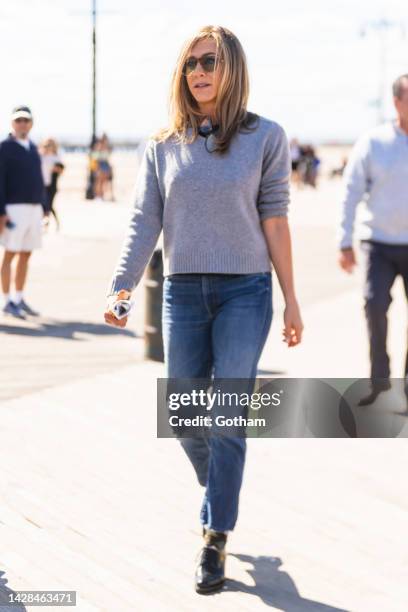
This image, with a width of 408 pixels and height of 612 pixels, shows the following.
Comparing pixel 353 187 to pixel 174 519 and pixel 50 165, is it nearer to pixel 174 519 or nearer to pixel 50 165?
pixel 174 519

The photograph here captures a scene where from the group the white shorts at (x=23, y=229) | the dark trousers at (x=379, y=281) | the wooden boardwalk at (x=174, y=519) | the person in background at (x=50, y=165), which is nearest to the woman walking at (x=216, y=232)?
the wooden boardwalk at (x=174, y=519)

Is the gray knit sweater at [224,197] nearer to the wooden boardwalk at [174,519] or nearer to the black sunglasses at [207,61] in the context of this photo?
the black sunglasses at [207,61]

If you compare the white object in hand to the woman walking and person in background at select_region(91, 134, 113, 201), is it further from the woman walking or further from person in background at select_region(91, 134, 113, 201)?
person in background at select_region(91, 134, 113, 201)

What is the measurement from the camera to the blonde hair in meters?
3.44

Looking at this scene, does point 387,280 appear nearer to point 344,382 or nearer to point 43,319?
point 344,382

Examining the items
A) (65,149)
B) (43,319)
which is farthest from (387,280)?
(65,149)

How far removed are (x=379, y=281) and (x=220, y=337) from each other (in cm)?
231

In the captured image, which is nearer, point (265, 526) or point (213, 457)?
point (213, 457)

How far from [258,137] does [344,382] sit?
3490 millimetres

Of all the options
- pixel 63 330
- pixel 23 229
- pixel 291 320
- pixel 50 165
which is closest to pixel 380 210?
pixel 291 320

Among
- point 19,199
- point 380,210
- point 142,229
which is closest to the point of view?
point 142,229

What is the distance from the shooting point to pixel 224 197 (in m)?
3.45

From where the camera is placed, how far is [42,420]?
5.62 metres

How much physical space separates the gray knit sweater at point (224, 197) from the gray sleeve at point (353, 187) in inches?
84.2
